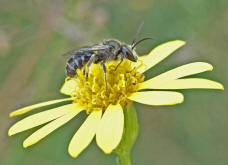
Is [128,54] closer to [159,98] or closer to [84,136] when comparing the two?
[159,98]

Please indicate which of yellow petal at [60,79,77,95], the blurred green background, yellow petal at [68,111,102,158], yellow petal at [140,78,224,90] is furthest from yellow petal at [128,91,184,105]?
the blurred green background

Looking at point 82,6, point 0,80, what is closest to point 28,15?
point 82,6

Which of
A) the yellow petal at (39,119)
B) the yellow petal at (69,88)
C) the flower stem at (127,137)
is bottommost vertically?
the flower stem at (127,137)

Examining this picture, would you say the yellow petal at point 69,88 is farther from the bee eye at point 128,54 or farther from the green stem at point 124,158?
the green stem at point 124,158

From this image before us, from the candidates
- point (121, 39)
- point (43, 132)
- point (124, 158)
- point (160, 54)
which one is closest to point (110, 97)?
point (124, 158)

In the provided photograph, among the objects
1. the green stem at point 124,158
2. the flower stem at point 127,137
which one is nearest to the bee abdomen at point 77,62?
the flower stem at point 127,137

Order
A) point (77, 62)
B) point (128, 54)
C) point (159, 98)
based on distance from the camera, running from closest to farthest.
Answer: point (159, 98), point (128, 54), point (77, 62)

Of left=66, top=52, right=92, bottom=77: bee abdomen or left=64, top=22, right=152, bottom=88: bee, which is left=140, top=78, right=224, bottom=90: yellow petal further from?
left=66, top=52, right=92, bottom=77: bee abdomen
